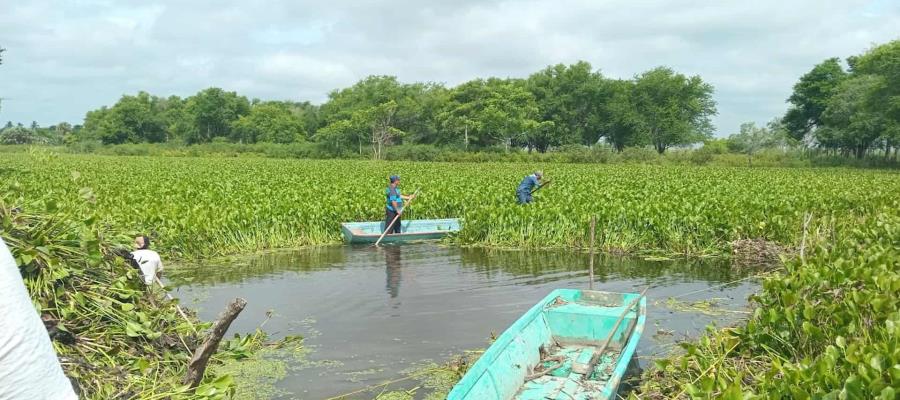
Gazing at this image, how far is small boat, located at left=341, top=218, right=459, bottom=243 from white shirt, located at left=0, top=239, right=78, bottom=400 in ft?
42.3

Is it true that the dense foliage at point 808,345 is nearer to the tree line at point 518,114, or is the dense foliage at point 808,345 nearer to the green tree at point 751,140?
the tree line at point 518,114

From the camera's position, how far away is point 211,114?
90188mm

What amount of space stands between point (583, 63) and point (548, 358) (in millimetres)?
71112

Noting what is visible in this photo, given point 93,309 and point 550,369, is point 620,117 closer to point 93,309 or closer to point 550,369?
point 550,369

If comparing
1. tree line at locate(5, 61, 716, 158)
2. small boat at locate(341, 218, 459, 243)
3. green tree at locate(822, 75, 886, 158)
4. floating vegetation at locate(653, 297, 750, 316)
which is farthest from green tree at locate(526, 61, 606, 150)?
floating vegetation at locate(653, 297, 750, 316)

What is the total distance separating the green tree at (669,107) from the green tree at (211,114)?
174 feet

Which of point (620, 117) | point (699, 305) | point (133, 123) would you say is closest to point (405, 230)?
point (699, 305)

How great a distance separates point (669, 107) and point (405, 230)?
203ft

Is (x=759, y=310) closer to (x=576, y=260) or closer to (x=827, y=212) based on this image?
(x=576, y=260)

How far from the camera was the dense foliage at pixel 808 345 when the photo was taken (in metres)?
4.11

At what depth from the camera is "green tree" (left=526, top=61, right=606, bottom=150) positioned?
73.0 metres

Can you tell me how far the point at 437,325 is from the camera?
8.84m

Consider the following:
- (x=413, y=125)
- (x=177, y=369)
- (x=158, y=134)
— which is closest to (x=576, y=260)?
(x=177, y=369)

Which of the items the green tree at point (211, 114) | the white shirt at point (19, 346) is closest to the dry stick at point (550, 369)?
the white shirt at point (19, 346)
